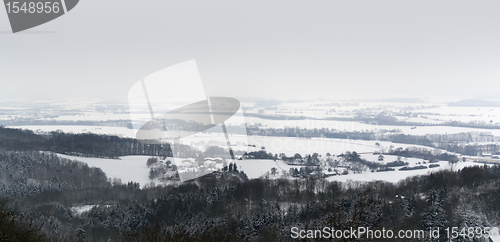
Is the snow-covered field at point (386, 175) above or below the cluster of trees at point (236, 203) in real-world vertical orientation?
below

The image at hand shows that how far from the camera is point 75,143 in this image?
1933 inches

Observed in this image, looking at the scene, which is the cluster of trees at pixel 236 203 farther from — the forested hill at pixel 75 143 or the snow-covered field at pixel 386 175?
the forested hill at pixel 75 143

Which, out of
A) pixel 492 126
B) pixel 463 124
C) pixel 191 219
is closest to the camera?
pixel 191 219

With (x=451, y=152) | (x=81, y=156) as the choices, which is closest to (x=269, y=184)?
(x=81, y=156)

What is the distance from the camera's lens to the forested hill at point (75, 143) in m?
46.6

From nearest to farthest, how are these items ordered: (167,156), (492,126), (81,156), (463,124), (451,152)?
(167,156) → (81,156) → (451,152) → (492,126) → (463,124)

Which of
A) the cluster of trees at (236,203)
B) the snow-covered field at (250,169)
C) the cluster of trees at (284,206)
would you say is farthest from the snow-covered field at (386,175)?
the cluster of trees at (284,206)

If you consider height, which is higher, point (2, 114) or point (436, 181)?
point (2, 114)

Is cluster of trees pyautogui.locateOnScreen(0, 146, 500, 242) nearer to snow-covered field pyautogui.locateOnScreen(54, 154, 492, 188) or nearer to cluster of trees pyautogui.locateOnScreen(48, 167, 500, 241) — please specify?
cluster of trees pyautogui.locateOnScreen(48, 167, 500, 241)

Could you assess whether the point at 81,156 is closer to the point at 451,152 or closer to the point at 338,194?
the point at 338,194

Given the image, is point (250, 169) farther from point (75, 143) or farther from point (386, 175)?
point (75, 143)

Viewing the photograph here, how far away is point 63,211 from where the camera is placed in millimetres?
27734

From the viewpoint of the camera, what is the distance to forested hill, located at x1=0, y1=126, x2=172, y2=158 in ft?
153

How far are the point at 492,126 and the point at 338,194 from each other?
44474 mm
